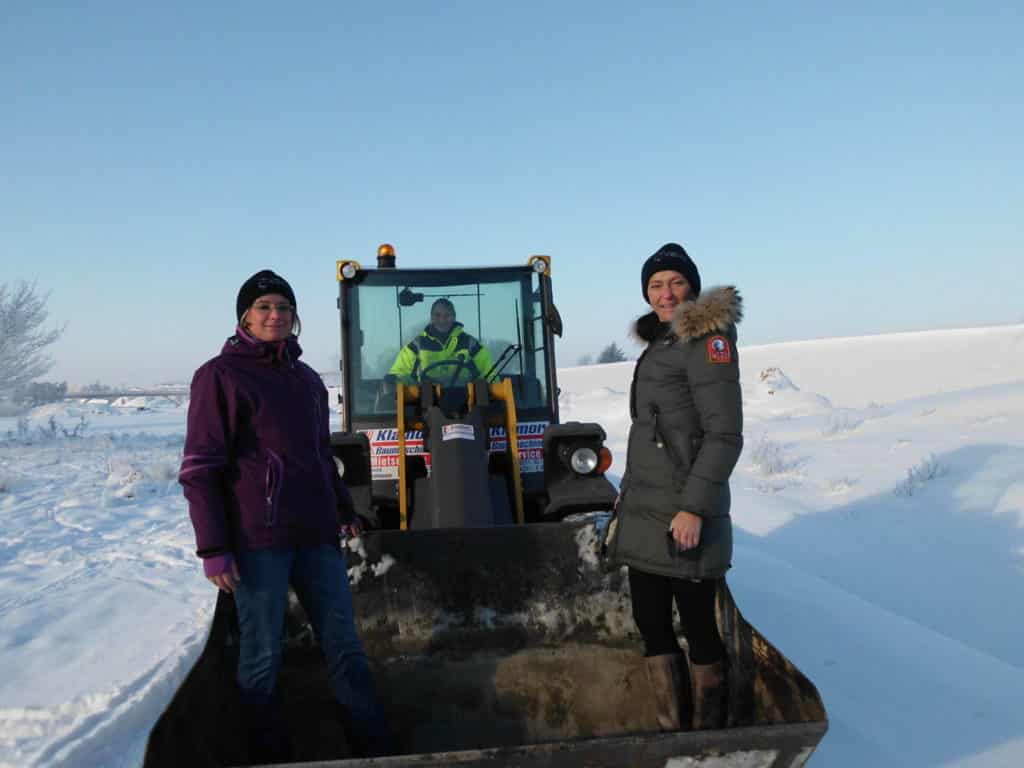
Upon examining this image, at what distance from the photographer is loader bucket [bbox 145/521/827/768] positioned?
3.08m

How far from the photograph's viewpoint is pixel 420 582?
3.34 m

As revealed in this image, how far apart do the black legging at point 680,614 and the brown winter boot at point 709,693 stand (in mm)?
31

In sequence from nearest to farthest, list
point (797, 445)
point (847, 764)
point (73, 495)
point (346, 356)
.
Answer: point (847, 764) → point (346, 356) → point (73, 495) → point (797, 445)

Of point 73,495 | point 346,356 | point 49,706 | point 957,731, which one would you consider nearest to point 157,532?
point 73,495

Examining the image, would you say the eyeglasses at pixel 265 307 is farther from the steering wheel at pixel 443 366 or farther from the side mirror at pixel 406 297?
the side mirror at pixel 406 297

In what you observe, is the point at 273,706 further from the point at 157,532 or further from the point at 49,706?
the point at 157,532

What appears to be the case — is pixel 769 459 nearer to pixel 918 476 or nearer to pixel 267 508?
pixel 918 476

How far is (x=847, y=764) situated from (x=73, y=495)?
9.41 meters

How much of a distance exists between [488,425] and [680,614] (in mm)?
2202

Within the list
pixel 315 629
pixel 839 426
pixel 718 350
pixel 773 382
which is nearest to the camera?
pixel 718 350

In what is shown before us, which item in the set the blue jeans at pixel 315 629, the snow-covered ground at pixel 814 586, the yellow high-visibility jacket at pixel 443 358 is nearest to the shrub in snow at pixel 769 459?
the snow-covered ground at pixel 814 586

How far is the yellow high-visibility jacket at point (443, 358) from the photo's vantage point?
489 centimetres

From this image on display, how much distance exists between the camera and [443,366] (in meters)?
4.90

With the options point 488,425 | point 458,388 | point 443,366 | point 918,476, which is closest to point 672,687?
point 488,425
